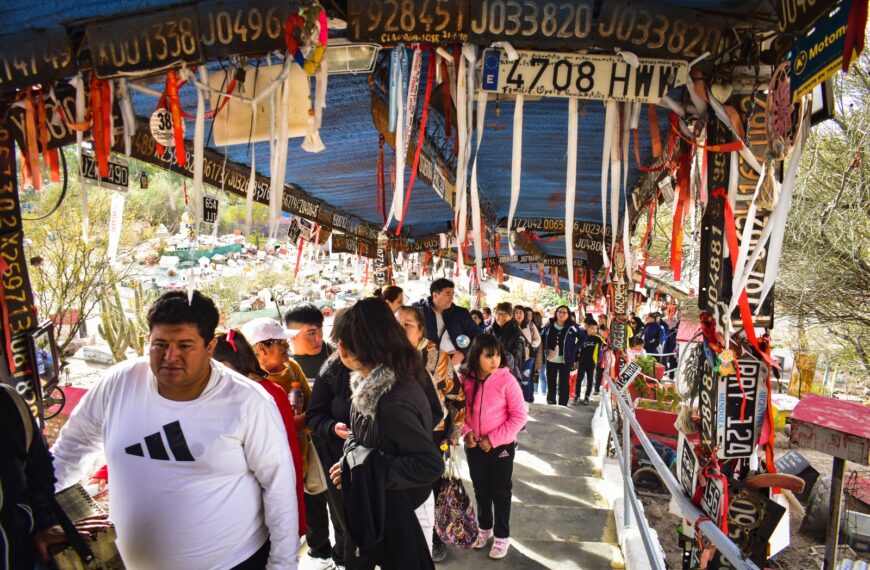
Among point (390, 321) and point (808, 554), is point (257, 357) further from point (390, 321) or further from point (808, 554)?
point (808, 554)

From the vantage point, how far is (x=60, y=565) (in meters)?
1.76

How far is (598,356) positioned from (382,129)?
8.98m

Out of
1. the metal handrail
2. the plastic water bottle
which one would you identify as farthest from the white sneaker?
the metal handrail

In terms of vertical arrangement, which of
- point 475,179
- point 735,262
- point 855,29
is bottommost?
point 735,262

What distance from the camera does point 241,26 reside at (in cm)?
220

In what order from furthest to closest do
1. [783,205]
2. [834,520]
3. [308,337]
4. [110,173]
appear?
[308,337]
[110,173]
[834,520]
[783,205]

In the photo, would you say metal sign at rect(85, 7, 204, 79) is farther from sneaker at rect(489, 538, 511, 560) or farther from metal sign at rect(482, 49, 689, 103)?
sneaker at rect(489, 538, 511, 560)

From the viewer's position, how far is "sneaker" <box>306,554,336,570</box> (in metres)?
3.53

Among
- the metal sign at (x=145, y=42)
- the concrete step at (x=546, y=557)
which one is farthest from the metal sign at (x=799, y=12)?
the concrete step at (x=546, y=557)

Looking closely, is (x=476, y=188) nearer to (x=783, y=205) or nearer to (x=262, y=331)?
(x=783, y=205)

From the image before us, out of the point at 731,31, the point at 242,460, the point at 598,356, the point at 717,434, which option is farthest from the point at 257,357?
the point at 598,356

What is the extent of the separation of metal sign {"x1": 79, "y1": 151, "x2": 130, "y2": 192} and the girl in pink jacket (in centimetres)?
248

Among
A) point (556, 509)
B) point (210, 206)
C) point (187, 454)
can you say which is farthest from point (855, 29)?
point (556, 509)

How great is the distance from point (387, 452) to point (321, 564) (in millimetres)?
1794
